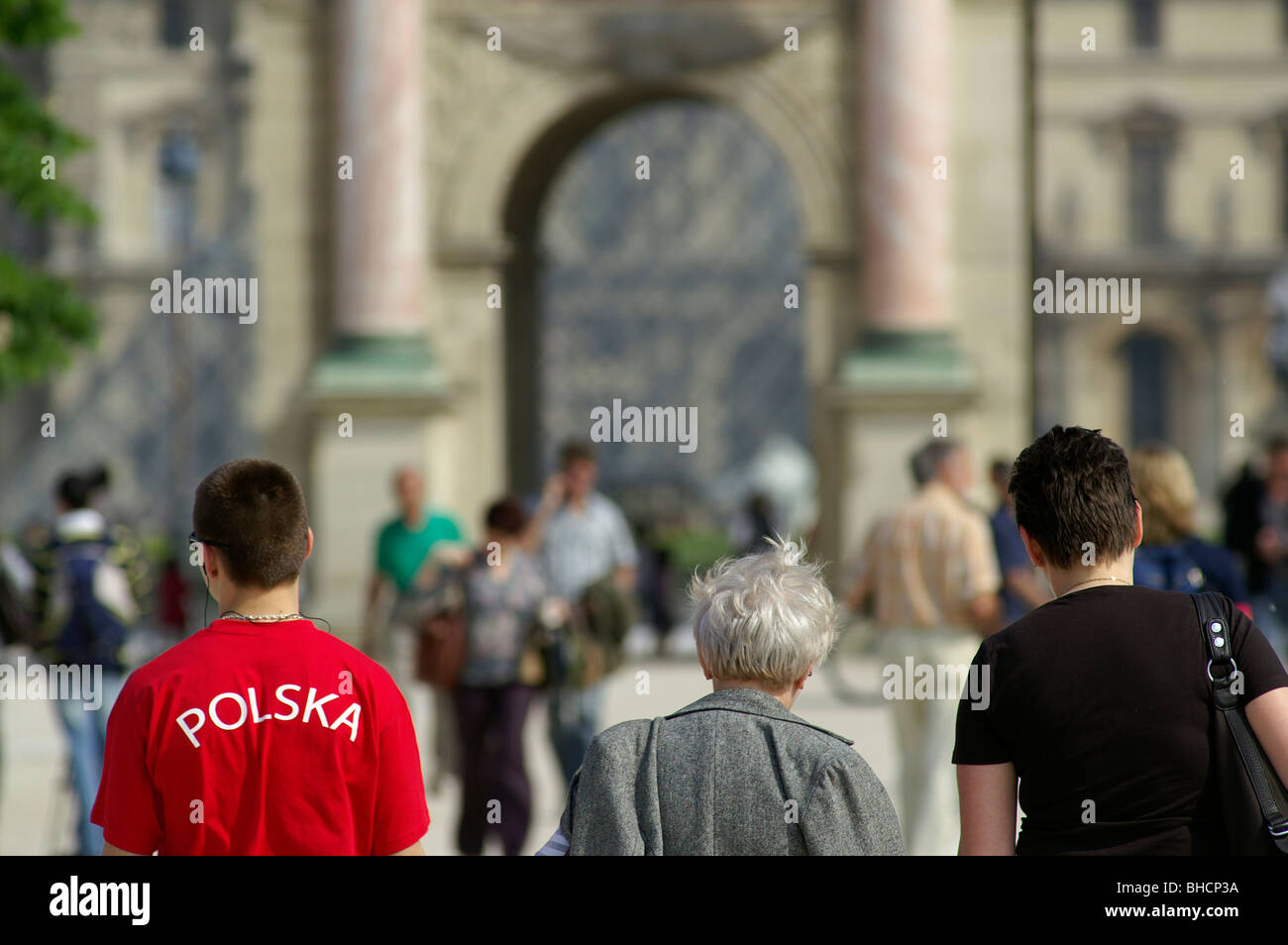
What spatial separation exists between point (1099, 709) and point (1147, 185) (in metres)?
51.6

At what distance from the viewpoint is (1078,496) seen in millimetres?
3391

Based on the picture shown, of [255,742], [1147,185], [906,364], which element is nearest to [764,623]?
[255,742]

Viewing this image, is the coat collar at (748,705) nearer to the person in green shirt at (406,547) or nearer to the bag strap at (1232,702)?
the bag strap at (1232,702)

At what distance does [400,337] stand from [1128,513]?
12.3m

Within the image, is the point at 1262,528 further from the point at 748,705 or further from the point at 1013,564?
the point at 748,705

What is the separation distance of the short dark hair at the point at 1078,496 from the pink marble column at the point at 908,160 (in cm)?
1179

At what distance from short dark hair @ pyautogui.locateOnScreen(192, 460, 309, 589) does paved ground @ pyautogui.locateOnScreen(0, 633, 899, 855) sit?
3.79 meters

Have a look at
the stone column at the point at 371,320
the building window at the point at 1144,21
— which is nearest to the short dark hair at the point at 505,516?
the stone column at the point at 371,320

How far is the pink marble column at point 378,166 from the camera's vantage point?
15250 mm

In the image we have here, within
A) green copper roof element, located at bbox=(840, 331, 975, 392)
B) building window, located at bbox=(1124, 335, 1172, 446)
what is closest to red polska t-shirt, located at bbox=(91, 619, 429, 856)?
green copper roof element, located at bbox=(840, 331, 975, 392)

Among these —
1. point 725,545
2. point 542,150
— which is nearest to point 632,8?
point 542,150

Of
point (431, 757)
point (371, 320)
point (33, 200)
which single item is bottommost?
point (431, 757)
